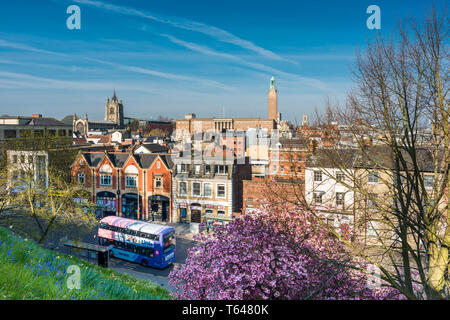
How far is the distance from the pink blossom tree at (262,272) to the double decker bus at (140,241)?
1541 centimetres

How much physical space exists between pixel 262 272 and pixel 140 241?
2110 cm

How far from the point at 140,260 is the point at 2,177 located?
1475cm

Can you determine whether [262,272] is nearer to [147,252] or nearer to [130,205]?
[147,252]

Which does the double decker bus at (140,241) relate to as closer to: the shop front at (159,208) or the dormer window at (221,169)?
the shop front at (159,208)

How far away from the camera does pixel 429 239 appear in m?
10.8

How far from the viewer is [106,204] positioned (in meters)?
48.0

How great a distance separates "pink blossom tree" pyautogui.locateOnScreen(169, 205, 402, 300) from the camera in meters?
10.9

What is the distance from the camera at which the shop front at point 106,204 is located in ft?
156

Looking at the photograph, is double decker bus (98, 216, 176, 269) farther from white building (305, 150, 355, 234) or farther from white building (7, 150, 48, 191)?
white building (305, 150, 355, 234)

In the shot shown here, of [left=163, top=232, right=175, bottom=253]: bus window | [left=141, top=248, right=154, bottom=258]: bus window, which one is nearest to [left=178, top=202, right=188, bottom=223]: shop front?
[left=163, top=232, right=175, bottom=253]: bus window

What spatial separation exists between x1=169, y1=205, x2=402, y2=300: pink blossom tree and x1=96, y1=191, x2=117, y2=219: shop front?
37.0m

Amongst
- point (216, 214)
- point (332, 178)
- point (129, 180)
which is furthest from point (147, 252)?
point (332, 178)
